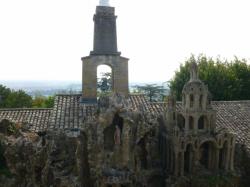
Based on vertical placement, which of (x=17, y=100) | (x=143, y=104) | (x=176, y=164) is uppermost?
(x=143, y=104)

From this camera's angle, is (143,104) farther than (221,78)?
No

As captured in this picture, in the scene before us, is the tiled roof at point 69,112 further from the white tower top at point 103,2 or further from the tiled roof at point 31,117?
the white tower top at point 103,2

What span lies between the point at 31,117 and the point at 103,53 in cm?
570

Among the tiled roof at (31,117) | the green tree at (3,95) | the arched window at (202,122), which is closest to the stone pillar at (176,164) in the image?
the arched window at (202,122)

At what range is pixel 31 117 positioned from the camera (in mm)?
18062

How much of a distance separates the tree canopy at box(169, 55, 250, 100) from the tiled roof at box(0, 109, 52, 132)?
13.5m

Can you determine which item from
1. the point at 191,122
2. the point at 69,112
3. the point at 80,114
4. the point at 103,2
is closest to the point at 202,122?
the point at 191,122

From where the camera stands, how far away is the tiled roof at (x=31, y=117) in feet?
56.5

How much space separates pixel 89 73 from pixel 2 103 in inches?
801

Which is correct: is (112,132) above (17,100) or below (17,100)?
below

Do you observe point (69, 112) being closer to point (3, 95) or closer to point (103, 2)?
point (103, 2)

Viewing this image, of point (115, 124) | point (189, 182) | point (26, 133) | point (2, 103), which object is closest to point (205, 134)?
point (189, 182)

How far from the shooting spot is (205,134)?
13953 millimetres

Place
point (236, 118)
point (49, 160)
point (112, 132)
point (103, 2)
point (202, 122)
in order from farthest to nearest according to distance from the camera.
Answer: point (236, 118)
point (103, 2)
point (202, 122)
point (112, 132)
point (49, 160)
